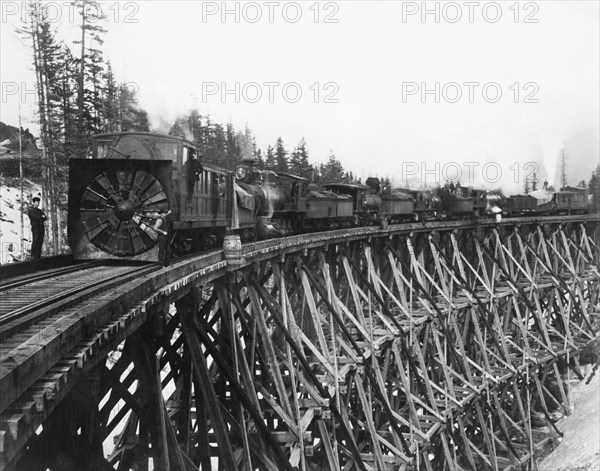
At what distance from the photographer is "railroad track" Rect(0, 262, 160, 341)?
4336 mm

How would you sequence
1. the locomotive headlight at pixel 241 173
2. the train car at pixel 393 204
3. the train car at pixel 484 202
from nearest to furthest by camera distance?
the locomotive headlight at pixel 241 173 < the train car at pixel 393 204 < the train car at pixel 484 202

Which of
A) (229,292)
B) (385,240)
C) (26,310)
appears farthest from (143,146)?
(385,240)

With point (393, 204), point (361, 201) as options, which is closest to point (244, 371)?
point (361, 201)

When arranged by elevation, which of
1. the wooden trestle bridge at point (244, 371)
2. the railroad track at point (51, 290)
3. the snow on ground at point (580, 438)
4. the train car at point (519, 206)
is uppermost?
the train car at point (519, 206)

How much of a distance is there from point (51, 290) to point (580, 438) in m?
15.4

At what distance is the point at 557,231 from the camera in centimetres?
2478

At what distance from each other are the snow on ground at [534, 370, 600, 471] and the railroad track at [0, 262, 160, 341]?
10.9 metres

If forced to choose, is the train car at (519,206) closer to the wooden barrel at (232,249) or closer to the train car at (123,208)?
the wooden barrel at (232,249)

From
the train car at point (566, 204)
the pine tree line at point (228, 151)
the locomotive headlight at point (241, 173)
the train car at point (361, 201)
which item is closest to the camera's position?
the locomotive headlight at point (241, 173)

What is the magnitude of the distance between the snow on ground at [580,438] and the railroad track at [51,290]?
10.9 meters

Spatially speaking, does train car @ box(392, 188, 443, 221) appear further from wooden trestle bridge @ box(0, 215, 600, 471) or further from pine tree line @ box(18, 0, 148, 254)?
pine tree line @ box(18, 0, 148, 254)

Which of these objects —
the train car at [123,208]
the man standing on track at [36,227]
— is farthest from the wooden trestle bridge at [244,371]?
the man standing on track at [36,227]

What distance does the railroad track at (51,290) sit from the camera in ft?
14.2

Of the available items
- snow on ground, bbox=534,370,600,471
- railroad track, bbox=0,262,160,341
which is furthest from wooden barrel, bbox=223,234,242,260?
snow on ground, bbox=534,370,600,471
